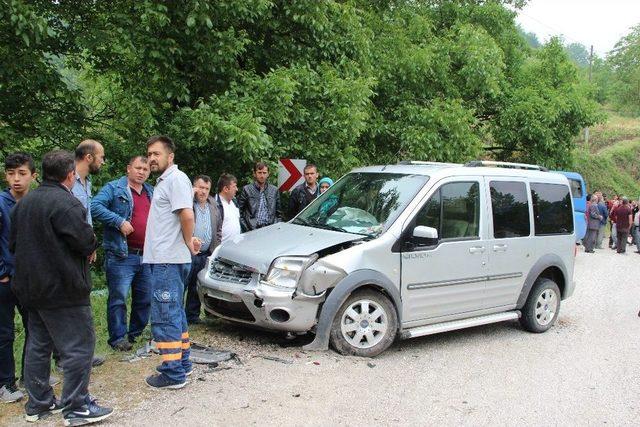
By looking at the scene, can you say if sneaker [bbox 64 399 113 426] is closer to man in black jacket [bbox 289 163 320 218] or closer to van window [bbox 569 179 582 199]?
man in black jacket [bbox 289 163 320 218]

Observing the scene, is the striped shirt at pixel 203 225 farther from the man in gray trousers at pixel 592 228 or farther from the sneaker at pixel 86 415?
the man in gray trousers at pixel 592 228

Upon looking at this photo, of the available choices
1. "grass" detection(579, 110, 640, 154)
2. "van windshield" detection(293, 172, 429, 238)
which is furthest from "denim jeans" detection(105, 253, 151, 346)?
"grass" detection(579, 110, 640, 154)

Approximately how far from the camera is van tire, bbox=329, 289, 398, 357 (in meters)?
5.91

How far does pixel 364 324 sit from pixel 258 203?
110 inches

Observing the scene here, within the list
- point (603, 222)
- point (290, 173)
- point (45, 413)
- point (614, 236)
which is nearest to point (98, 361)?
point (45, 413)

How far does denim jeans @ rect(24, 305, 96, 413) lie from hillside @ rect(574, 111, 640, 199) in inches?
1139

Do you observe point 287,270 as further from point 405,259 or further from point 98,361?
point 98,361

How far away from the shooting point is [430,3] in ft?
61.2

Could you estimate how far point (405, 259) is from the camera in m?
6.26

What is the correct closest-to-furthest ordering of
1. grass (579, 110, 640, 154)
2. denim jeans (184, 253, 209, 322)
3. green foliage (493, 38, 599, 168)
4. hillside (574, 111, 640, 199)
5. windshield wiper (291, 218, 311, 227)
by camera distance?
denim jeans (184, 253, 209, 322) < windshield wiper (291, 218, 311, 227) < green foliage (493, 38, 599, 168) < hillside (574, 111, 640, 199) < grass (579, 110, 640, 154)

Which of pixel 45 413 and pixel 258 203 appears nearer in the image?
pixel 45 413

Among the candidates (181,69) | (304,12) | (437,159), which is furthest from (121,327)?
(437,159)

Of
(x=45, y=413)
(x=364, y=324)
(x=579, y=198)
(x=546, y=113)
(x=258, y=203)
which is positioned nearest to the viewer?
(x=45, y=413)

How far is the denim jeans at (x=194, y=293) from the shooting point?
267 inches
